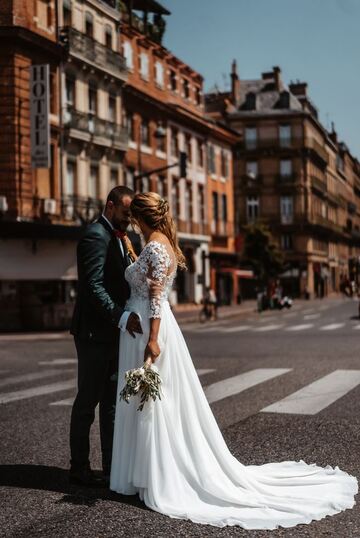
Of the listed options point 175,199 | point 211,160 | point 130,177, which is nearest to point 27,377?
point 130,177

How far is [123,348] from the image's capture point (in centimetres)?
534

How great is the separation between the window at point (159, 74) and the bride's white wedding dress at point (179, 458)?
3969cm

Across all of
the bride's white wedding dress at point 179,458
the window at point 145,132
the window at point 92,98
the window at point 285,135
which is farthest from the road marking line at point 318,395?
the window at point 285,135

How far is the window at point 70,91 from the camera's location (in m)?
33.1

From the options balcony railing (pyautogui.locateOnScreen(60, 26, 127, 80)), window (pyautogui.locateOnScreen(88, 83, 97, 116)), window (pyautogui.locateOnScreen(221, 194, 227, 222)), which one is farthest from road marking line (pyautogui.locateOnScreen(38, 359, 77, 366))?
window (pyautogui.locateOnScreen(221, 194, 227, 222))

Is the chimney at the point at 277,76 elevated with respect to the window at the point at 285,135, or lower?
elevated

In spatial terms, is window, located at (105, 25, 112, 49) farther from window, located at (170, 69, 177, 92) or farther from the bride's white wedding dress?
the bride's white wedding dress

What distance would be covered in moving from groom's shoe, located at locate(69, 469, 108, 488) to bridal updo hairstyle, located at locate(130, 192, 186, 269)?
5.41ft

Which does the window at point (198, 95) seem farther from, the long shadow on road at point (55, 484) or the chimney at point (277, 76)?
the long shadow on road at point (55, 484)

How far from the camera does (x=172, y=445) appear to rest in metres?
5.07

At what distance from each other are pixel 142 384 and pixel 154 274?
69cm

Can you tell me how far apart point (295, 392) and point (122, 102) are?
30301mm

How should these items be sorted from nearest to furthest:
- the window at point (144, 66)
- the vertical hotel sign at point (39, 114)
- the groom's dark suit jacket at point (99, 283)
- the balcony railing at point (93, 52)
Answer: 1. the groom's dark suit jacket at point (99, 283)
2. the vertical hotel sign at point (39, 114)
3. the balcony railing at point (93, 52)
4. the window at point (144, 66)

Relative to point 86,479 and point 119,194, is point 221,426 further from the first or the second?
point 119,194
